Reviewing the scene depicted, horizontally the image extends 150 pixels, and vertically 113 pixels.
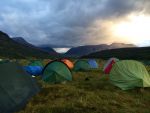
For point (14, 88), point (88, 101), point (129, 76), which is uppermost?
point (14, 88)

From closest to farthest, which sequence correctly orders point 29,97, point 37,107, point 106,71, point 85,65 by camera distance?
point 37,107
point 29,97
point 106,71
point 85,65

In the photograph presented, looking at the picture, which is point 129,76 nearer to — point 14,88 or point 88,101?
point 88,101

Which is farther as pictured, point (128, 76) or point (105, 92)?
point (128, 76)

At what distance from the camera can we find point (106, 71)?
114 ft

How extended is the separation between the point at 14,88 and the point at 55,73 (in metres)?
9.58

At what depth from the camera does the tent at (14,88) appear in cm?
1301

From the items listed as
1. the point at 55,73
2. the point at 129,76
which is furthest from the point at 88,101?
the point at 55,73

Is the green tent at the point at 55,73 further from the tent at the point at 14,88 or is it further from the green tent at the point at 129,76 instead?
the tent at the point at 14,88

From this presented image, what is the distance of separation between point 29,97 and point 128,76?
843 cm

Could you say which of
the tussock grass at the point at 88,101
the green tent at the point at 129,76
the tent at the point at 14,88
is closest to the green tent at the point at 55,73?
the tussock grass at the point at 88,101

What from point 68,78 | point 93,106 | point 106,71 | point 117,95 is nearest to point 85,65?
point 106,71

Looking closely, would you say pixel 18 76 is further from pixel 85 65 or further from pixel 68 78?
pixel 85 65

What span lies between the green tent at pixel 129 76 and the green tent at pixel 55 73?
15.8 feet

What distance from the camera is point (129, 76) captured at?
2042 centimetres
